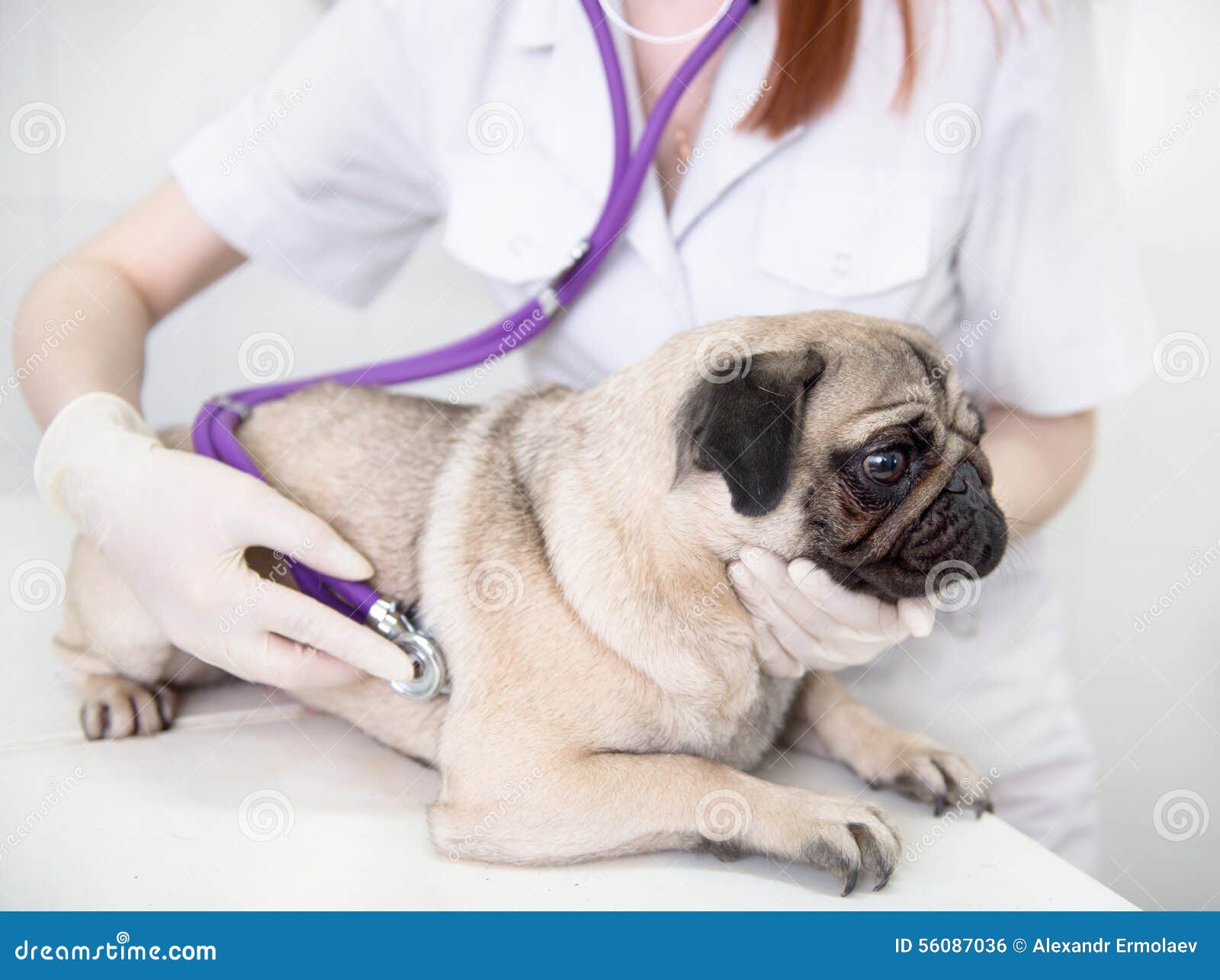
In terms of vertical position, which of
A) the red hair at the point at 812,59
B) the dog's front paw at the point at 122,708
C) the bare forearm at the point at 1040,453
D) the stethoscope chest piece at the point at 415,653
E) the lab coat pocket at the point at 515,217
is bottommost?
the dog's front paw at the point at 122,708

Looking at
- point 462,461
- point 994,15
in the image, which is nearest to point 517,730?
point 462,461

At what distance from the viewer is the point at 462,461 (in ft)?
5.41

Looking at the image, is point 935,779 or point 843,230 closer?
point 935,779

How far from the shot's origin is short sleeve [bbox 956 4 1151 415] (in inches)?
67.8

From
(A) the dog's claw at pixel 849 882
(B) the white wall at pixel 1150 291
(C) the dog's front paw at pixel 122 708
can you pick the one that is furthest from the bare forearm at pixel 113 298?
(A) the dog's claw at pixel 849 882

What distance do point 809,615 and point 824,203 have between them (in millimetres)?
901

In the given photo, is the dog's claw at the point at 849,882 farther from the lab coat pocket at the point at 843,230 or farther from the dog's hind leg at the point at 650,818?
Answer: the lab coat pocket at the point at 843,230

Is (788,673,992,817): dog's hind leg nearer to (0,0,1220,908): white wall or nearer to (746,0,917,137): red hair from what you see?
(746,0,917,137): red hair

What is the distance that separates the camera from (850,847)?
4.06ft

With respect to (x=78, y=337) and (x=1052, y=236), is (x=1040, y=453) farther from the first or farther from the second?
(x=78, y=337)

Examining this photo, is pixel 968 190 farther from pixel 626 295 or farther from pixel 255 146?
pixel 255 146

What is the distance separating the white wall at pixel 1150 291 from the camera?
7.56ft

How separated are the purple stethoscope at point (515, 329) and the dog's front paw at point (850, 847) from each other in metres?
0.66

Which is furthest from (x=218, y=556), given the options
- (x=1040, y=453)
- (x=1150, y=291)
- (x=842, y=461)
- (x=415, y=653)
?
(x=1150, y=291)
